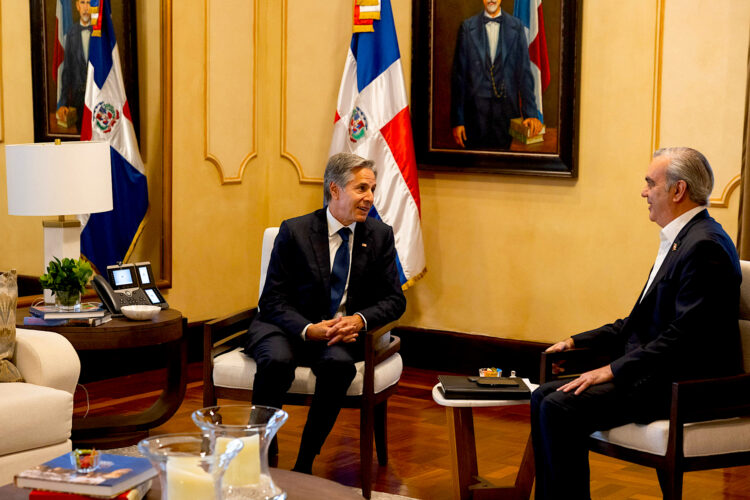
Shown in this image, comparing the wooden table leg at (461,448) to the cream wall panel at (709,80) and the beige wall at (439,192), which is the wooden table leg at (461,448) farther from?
the cream wall panel at (709,80)

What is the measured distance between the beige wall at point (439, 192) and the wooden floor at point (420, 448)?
0.69 m

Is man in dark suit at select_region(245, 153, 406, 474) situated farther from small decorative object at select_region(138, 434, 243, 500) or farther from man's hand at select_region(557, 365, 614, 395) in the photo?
small decorative object at select_region(138, 434, 243, 500)

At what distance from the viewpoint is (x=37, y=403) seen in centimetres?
330

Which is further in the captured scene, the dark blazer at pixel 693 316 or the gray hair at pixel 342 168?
the gray hair at pixel 342 168

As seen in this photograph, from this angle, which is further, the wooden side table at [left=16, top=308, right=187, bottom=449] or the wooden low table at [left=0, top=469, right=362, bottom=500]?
the wooden side table at [left=16, top=308, right=187, bottom=449]

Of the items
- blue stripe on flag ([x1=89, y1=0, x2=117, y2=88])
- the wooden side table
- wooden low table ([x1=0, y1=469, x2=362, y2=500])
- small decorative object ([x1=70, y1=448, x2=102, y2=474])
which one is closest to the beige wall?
blue stripe on flag ([x1=89, y1=0, x2=117, y2=88])

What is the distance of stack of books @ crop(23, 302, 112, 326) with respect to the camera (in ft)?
12.9

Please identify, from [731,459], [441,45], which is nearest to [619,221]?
[441,45]

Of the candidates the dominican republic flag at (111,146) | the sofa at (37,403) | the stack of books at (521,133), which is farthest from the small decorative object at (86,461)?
the stack of books at (521,133)

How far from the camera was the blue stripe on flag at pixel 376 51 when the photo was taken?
18.9 feet

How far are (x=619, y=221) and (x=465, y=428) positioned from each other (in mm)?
2121

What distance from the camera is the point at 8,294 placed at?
3.55 meters

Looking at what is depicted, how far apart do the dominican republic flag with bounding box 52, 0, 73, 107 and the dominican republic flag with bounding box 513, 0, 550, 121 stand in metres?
2.44

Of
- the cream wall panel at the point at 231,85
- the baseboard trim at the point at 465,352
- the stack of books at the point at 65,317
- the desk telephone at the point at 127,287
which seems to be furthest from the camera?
the cream wall panel at the point at 231,85
